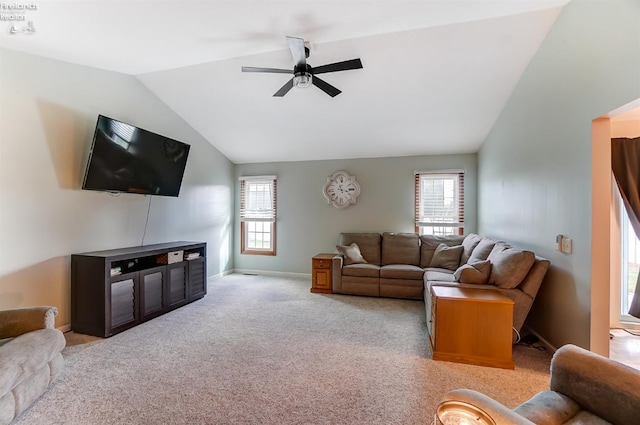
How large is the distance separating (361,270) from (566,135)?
9.82 ft

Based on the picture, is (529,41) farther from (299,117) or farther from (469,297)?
(299,117)

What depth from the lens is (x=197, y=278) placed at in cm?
430

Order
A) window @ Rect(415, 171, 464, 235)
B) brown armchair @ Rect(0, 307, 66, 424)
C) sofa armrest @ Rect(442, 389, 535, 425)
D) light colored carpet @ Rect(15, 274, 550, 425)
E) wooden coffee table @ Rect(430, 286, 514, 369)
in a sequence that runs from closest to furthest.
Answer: sofa armrest @ Rect(442, 389, 535, 425)
brown armchair @ Rect(0, 307, 66, 424)
light colored carpet @ Rect(15, 274, 550, 425)
wooden coffee table @ Rect(430, 286, 514, 369)
window @ Rect(415, 171, 464, 235)

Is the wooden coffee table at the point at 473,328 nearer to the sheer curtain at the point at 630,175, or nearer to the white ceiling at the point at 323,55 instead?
the sheer curtain at the point at 630,175

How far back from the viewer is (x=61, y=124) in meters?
3.06

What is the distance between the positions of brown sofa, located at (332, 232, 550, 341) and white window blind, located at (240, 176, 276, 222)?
1717 millimetres

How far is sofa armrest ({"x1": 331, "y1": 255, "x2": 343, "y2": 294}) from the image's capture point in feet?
15.2

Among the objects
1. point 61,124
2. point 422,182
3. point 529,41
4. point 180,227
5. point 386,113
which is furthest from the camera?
point 422,182

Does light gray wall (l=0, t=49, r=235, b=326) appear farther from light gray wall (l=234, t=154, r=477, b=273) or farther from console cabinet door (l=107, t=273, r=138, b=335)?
light gray wall (l=234, t=154, r=477, b=273)

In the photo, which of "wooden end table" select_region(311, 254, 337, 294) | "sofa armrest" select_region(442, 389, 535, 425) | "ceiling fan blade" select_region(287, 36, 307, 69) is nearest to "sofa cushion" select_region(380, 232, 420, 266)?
"wooden end table" select_region(311, 254, 337, 294)

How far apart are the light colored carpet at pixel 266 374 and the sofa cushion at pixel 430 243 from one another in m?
1.46

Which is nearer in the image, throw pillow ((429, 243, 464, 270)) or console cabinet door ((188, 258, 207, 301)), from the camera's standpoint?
console cabinet door ((188, 258, 207, 301))

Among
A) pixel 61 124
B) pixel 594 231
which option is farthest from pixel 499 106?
pixel 61 124

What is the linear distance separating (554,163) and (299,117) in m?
3.25
